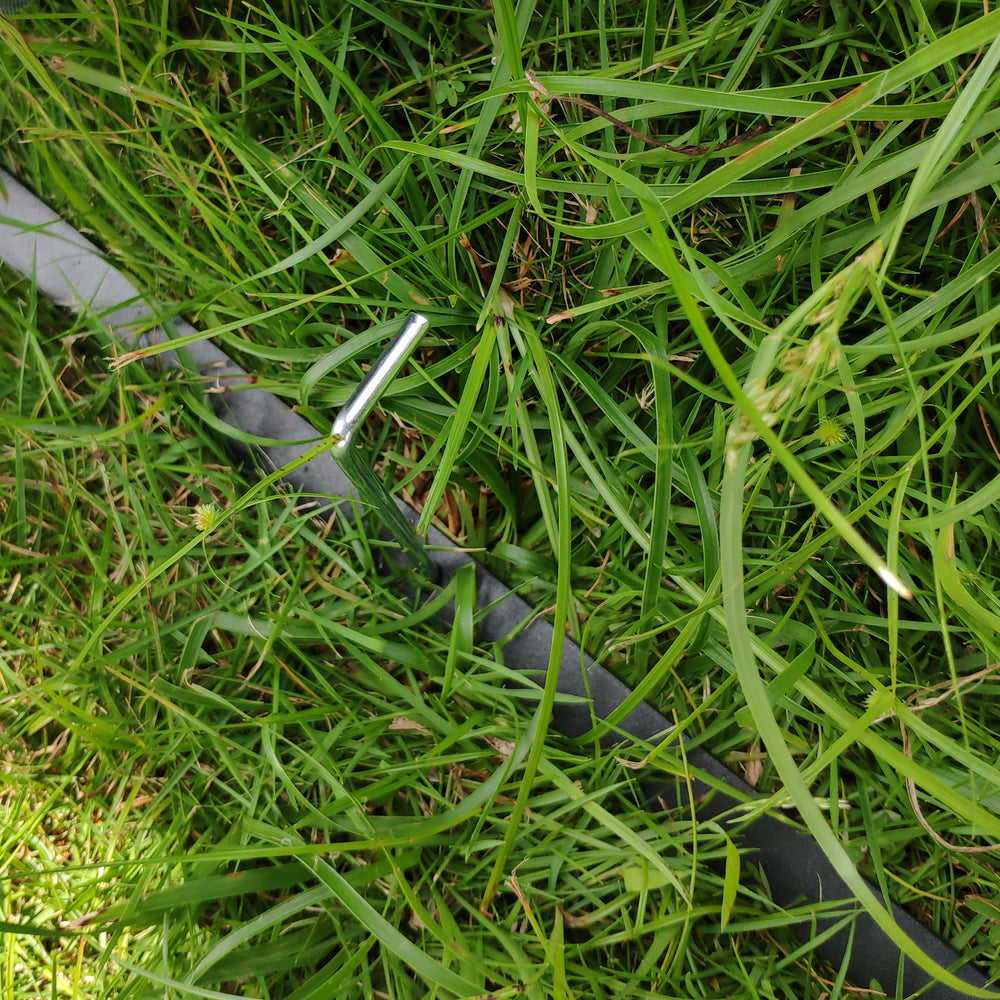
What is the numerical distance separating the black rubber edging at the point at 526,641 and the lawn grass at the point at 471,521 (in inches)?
1.0

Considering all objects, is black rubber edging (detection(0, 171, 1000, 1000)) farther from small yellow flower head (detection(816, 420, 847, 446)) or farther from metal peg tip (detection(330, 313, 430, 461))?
small yellow flower head (detection(816, 420, 847, 446))

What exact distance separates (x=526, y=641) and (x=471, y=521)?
0.15m

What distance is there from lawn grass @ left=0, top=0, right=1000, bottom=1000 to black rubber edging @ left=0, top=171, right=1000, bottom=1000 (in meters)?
0.03

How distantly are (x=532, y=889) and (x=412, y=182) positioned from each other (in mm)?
755

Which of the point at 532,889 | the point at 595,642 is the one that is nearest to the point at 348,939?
the point at 532,889

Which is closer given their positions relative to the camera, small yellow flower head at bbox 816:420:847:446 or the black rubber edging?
small yellow flower head at bbox 816:420:847:446

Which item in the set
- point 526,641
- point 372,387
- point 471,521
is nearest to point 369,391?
point 372,387

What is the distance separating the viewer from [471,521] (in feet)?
2.76

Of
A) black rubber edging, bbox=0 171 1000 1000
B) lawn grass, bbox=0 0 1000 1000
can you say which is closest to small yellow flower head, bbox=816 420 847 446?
lawn grass, bbox=0 0 1000 1000

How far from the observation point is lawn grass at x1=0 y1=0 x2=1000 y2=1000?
Result: 0.70 meters

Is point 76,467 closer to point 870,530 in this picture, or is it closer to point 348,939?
point 348,939

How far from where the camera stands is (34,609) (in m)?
0.93

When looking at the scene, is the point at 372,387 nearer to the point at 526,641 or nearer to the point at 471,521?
the point at 471,521

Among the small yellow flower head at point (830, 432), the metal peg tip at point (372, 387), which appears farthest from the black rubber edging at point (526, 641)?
the small yellow flower head at point (830, 432)
